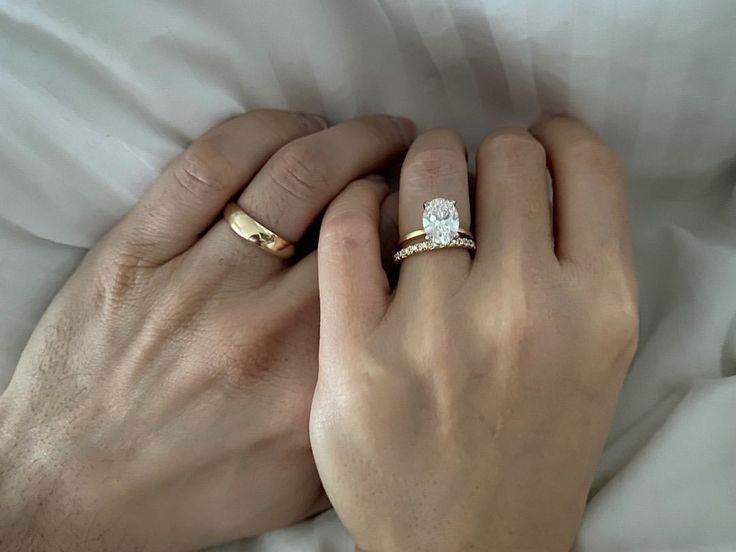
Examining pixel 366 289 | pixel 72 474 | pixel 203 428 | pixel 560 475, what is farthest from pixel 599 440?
pixel 72 474

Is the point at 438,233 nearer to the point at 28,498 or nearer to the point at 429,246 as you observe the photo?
the point at 429,246

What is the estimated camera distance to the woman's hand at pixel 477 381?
1.95 ft

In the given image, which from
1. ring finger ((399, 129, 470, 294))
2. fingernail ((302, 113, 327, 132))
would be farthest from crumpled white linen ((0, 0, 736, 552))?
ring finger ((399, 129, 470, 294))

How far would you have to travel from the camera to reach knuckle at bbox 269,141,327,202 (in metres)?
0.68

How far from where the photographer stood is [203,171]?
689mm

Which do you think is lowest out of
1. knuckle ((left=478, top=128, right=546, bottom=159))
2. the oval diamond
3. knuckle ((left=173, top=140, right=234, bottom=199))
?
the oval diamond

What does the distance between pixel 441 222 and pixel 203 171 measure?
8.7 inches

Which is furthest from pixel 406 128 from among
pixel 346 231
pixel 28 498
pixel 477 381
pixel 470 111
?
pixel 28 498

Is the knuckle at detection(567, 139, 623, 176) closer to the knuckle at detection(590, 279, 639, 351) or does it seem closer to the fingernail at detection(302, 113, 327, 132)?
the knuckle at detection(590, 279, 639, 351)

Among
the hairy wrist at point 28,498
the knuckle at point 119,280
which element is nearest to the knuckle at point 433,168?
the knuckle at point 119,280

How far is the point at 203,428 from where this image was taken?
679 mm

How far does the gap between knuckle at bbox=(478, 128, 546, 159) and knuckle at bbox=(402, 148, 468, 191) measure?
0.03 m

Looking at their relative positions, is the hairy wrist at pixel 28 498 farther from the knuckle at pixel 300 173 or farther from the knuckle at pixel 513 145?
the knuckle at pixel 513 145

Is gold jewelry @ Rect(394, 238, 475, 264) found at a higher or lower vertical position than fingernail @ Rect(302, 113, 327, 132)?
lower
